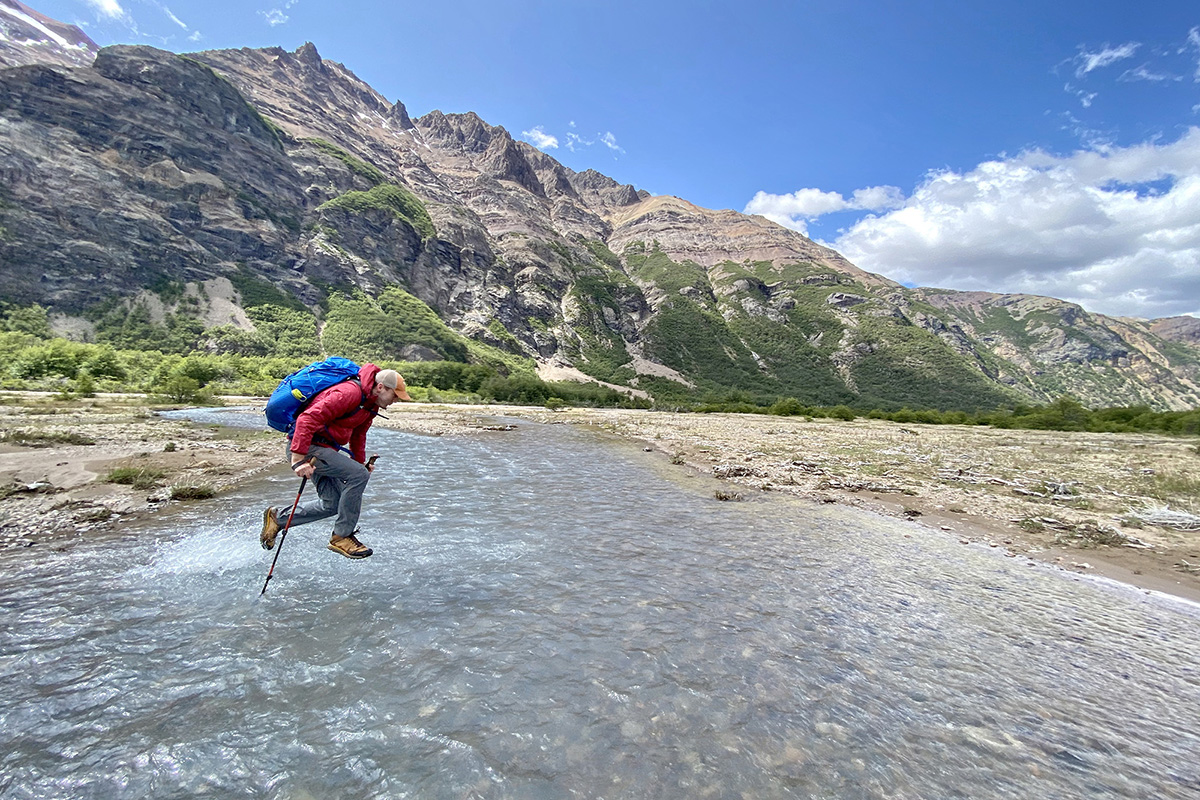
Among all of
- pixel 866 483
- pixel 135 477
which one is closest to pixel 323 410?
pixel 135 477

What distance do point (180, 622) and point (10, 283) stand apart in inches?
6979

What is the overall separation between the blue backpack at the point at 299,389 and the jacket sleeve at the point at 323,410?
13 cm

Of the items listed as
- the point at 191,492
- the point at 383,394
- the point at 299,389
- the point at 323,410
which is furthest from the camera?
the point at 191,492

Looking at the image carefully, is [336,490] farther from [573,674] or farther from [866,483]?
[866,483]

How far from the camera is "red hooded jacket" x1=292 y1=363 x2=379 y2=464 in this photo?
23.5 ft

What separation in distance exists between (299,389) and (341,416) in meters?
0.74

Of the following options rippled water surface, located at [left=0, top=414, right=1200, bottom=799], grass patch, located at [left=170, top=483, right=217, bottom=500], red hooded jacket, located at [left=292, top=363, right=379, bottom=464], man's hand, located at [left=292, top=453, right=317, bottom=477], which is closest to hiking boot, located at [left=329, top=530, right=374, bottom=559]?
rippled water surface, located at [left=0, top=414, right=1200, bottom=799]

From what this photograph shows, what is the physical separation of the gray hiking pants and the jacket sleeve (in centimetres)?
47

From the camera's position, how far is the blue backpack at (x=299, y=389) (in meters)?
7.43

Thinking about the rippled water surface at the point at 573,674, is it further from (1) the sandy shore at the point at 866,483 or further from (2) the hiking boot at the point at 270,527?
(1) the sandy shore at the point at 866,483

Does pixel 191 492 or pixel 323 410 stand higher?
pixel 323 410

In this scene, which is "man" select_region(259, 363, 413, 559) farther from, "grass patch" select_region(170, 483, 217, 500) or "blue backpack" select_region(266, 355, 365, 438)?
"grass patch" select_region(170, 483, 217, 500)

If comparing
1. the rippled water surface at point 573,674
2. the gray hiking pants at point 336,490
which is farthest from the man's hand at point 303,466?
the rippled water surface at point 573,674

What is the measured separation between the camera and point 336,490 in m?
8.30
